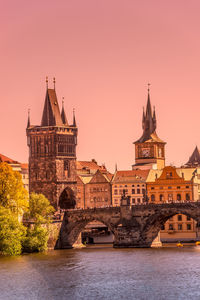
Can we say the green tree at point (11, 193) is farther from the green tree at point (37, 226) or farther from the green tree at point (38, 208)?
the green tree at point (38, 208)

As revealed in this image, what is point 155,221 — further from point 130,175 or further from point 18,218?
point 130,175

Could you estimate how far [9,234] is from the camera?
127 m

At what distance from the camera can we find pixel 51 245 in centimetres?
14338

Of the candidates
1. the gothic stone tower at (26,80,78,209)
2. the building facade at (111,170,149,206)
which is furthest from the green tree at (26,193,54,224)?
the building facade at (111,170,149,206)

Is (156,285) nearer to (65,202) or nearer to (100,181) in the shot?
(65,202)

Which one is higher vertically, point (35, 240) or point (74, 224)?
point (74, 224)

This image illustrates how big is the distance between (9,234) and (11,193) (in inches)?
401

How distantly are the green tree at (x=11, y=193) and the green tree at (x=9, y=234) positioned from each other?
16.1ft

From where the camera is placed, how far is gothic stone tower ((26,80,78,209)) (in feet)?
600

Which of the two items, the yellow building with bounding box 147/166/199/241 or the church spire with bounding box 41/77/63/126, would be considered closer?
the yellow building with bounding box 147/166/199/241

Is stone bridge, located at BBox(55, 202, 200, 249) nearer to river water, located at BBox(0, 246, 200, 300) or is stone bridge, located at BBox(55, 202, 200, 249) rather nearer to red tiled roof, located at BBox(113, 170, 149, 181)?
river water, located at BBox(0, 246, 200, 300)

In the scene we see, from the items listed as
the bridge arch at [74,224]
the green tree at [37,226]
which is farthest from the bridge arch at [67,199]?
the green tree at [37,226]

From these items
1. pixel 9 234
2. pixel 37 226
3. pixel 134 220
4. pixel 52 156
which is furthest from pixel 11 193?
pixel 52 156

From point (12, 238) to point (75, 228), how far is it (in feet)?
72.7
